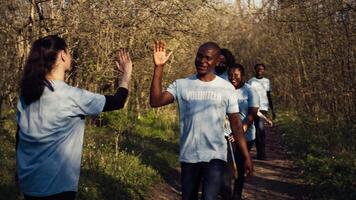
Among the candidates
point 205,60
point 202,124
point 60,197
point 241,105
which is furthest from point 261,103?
point 60,197

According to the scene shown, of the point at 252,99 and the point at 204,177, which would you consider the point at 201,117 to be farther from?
the point at 252,99

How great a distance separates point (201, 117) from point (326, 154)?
686cm

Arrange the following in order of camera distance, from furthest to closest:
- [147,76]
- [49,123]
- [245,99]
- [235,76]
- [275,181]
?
[147,76]
[275,181]
[245,99]
[235,76]
[49,123]

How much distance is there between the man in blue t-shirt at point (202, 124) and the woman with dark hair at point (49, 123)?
1.26 m

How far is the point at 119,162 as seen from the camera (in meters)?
8.64

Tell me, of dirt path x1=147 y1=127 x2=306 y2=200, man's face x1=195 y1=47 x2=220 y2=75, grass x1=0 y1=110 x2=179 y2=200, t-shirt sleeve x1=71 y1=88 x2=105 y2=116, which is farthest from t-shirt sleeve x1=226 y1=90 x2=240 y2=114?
dirt path x1=147 y1=127 x2=306 y2=200

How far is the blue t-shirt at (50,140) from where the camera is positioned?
338cm

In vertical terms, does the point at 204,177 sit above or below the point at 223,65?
below

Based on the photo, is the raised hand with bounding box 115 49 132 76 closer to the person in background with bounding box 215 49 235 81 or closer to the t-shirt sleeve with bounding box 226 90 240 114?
the t-shirt sleeve with bounding box 226 90 240 114

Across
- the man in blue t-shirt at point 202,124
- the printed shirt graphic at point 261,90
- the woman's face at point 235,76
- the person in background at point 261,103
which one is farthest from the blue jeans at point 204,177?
the printed shirt graphic at point 261,90

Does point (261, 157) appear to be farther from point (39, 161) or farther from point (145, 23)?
point (39, 161)

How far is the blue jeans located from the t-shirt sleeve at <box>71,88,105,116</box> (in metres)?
1.45

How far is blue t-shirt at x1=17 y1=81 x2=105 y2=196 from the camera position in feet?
11.1

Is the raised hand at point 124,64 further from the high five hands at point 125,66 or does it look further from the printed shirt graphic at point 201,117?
the printed shirt graphic at point 201,117
